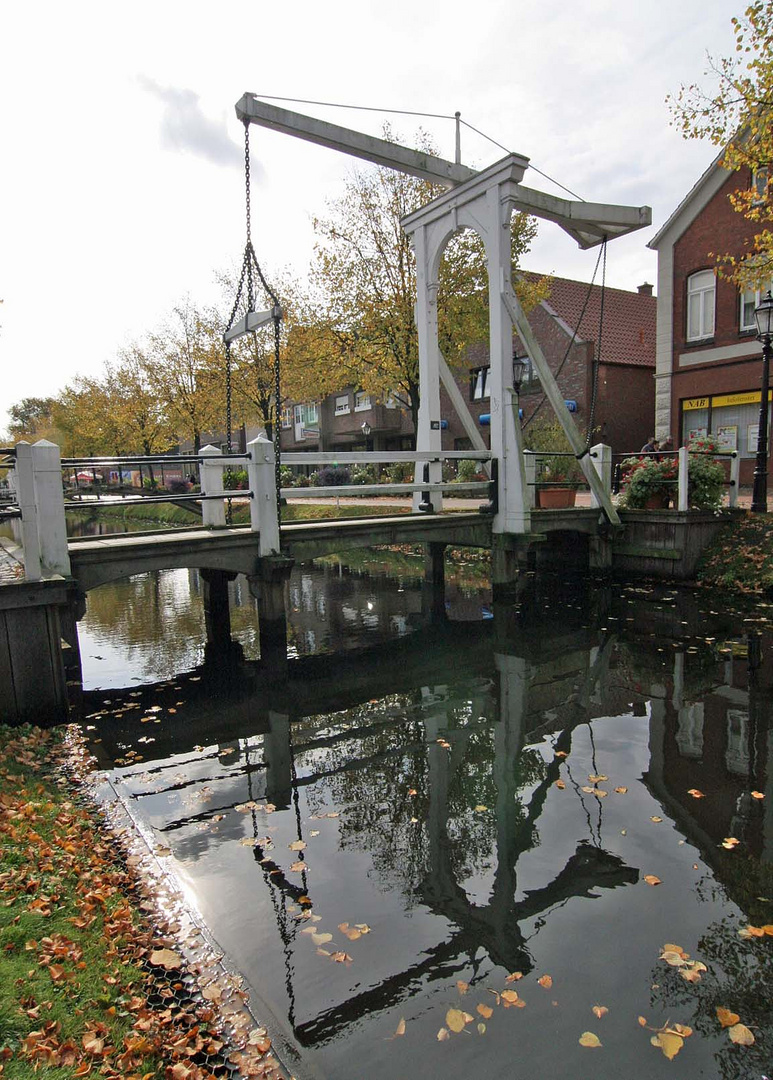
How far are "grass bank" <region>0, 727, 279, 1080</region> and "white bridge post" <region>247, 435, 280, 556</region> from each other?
477 cm

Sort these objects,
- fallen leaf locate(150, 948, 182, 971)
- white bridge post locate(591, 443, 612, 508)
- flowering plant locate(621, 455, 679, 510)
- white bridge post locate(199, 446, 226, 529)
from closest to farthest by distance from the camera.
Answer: fallen leaf locate(150, 948, 182, 971) → white bridge post locate(199, 446, 226, 529) → flowering plant locate(621, 455, 679, 510) → white bridge post locate(591, 443, 612, 508)

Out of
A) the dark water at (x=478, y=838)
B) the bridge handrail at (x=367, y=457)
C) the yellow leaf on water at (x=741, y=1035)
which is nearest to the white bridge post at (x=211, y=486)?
the bridge handrail at (x=367, y=457)

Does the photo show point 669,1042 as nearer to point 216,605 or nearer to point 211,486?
point 211,486

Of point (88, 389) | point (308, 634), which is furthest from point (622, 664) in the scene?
point (88, 389)

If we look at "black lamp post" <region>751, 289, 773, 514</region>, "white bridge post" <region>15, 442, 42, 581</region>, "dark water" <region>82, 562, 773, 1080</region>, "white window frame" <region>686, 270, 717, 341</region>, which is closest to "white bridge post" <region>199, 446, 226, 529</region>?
"dark water" <region>82, 562, 773, 1080</region>

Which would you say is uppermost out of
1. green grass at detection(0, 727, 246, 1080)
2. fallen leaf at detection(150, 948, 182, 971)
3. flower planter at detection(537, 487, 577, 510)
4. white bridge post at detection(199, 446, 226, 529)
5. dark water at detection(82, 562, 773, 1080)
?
white bridge post at detection(199, 446, 226, 529)

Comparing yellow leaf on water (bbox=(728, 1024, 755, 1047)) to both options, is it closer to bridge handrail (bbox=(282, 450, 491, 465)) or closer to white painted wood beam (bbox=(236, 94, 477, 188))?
bridge handrail (bbox=(282, 450, 491, 465))

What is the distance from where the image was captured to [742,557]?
11992 mm

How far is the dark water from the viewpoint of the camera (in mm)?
2721

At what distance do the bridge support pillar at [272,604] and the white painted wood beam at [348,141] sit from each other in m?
Result: 5.84

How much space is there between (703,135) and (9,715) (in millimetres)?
13249

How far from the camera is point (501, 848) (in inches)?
159

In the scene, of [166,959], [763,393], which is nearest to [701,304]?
[763,393]

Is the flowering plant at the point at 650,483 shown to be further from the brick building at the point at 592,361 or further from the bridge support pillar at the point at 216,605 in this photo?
the brick building at the point at 592,361
